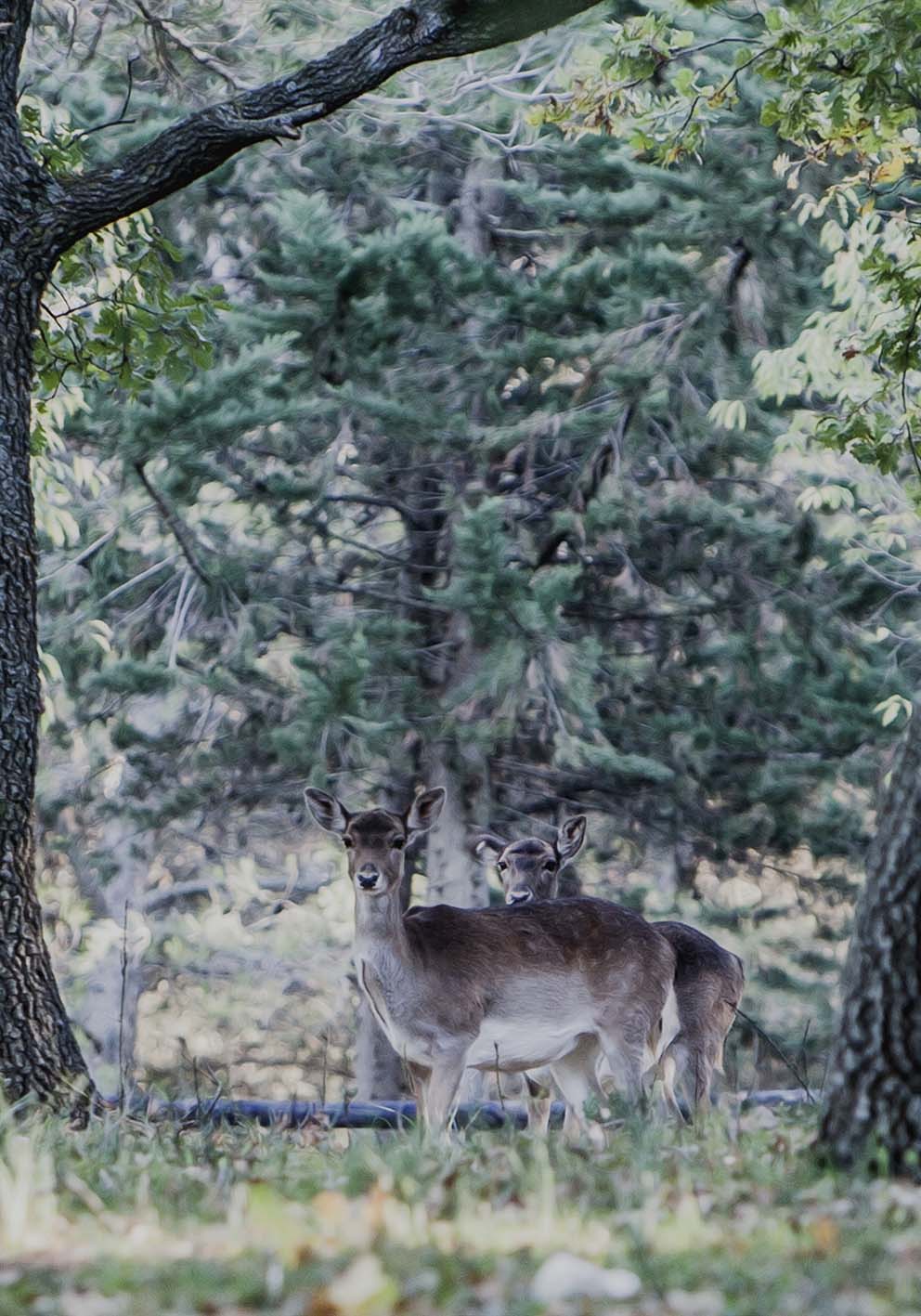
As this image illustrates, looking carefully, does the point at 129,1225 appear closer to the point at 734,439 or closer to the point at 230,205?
the point at 734,439

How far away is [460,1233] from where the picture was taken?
4305mm

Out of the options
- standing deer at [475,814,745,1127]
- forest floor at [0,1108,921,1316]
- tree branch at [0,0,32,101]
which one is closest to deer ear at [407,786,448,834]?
standing deer at [475,814,745,1127]

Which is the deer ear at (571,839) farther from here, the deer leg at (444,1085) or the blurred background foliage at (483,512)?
the blurred background foliage at (483,512)

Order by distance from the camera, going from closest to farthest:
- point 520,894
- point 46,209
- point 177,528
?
point 46,209
point 520,894
point 177,528

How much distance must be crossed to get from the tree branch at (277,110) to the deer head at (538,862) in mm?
5801

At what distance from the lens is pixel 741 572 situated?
883 inches

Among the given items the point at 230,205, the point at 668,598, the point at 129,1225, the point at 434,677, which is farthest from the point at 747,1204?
the point at 230,205

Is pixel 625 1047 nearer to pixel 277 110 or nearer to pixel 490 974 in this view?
pixel 490 974

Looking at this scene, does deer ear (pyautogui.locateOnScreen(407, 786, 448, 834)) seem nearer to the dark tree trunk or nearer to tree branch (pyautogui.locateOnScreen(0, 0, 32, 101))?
tree branch (pyautogui.locateOnScreen(0, 0, 32, 101))

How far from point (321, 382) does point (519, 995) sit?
11.5 m

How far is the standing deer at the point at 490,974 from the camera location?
1013 centimetres

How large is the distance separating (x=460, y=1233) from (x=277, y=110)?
5576 millimetres

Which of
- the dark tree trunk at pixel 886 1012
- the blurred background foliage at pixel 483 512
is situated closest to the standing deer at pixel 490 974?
the dark tree trunk at pixel 886 1012

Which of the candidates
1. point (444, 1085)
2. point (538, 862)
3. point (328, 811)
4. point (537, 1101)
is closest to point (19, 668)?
point (328, 811)
